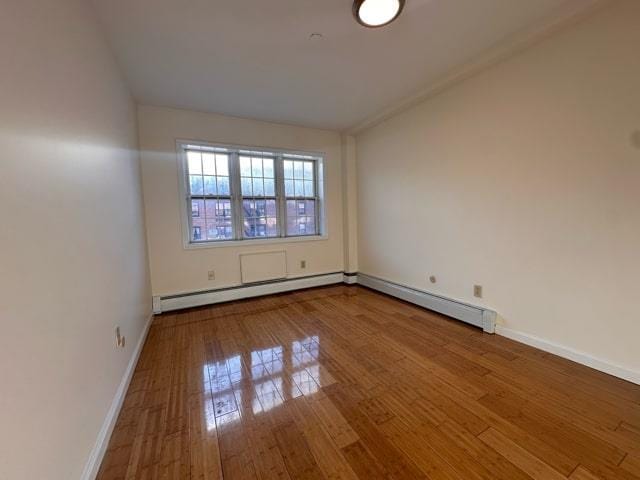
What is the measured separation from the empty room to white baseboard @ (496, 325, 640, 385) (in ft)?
0.06

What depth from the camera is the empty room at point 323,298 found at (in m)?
1.08

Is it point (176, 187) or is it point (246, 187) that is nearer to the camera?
point (176, 187)

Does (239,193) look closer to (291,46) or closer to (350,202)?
(350,202)

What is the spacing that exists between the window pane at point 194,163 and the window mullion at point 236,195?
1.32ft

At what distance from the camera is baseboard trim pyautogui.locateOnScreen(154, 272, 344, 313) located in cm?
333

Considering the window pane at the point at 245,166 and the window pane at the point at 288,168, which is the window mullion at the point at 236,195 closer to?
the window pane at the point at 245,166

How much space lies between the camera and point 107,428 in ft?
4.64

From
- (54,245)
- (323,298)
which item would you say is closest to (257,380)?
(54,245)

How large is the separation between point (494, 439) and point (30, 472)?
1906 millimetres

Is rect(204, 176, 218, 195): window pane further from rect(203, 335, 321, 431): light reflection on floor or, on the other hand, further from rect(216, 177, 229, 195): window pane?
rect(203, 335, 321, 431): light reflection on floor

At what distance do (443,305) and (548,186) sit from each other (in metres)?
1.52

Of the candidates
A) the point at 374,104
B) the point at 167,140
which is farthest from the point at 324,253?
the point at 167,140

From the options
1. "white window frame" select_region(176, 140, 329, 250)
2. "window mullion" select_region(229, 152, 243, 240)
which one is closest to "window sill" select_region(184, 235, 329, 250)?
"white window frame" select_region(176, 140, 329, 250)

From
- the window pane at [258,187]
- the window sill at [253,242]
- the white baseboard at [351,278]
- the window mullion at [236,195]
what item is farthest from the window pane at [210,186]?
the white baseboard at [351,278]
